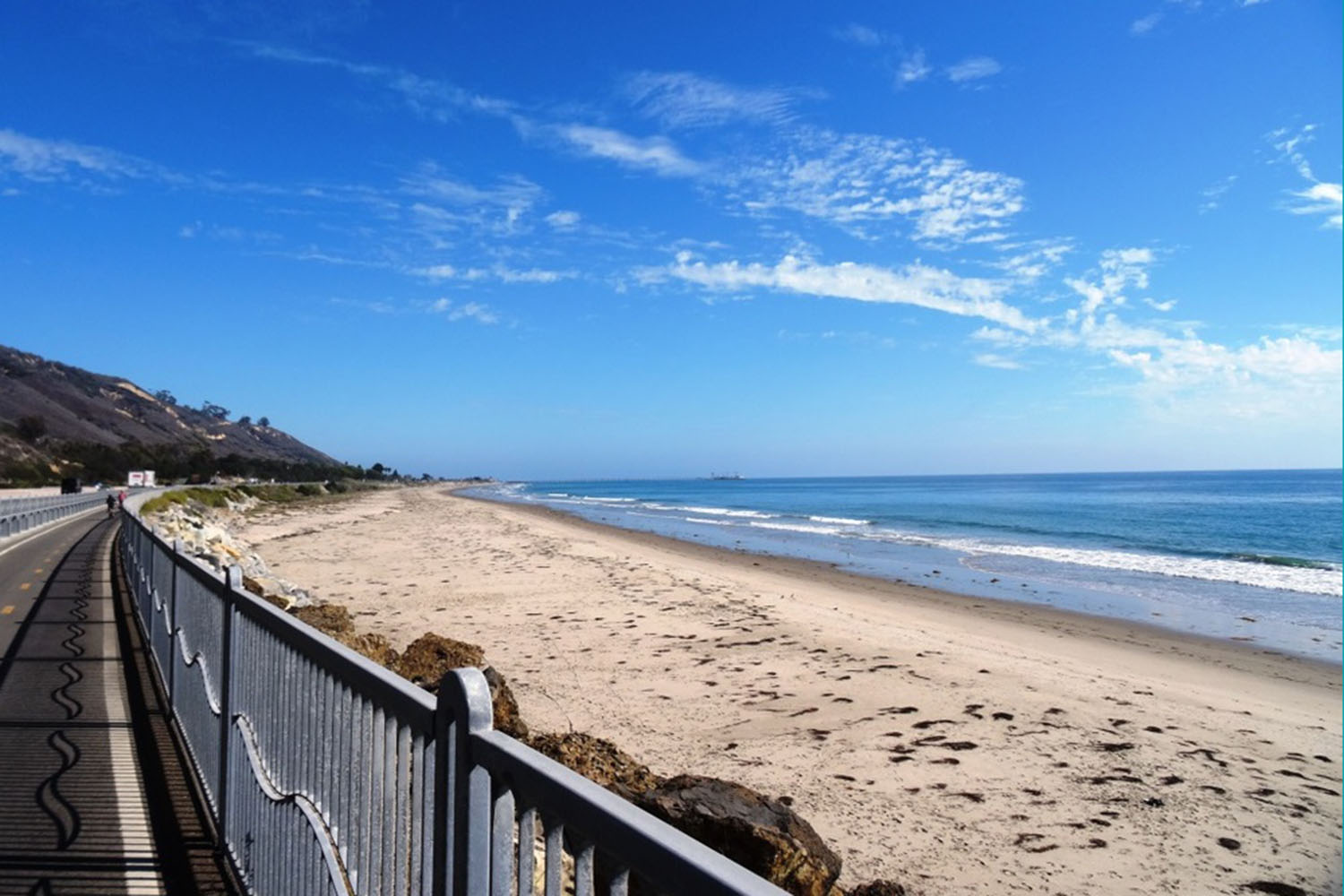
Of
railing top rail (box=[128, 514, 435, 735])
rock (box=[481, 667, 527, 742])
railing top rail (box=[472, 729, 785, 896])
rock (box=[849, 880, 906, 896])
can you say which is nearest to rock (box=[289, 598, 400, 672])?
rock (box=[481, 667, 527, 742])

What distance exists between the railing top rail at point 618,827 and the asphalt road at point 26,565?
33.4ft

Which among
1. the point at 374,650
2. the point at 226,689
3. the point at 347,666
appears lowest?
the point at 374,650

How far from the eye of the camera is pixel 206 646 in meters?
5.79

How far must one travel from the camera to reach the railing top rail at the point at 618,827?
135 centimetres

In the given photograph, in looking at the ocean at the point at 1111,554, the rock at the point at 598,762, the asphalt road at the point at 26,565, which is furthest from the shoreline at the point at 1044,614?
the asphalt road at the point at 26,565

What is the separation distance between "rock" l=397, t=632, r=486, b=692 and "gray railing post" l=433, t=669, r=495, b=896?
5940mm

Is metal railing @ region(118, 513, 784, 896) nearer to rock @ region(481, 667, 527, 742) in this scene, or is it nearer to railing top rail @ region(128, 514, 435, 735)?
railing top rail @ region(128, 514, 435, 735)

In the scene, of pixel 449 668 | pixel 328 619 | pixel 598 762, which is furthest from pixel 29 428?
pixel 598 762

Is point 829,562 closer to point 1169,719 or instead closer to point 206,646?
point 1169,719

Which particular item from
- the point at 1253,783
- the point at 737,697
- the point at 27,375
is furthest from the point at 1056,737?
the point at 27,375

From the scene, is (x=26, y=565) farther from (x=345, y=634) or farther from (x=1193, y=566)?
(x=1193, y=566)

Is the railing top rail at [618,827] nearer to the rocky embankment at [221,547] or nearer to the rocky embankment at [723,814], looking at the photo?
the rocky embankment at [723,814]

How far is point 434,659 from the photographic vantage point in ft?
28.1

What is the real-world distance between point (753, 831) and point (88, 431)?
148 m
